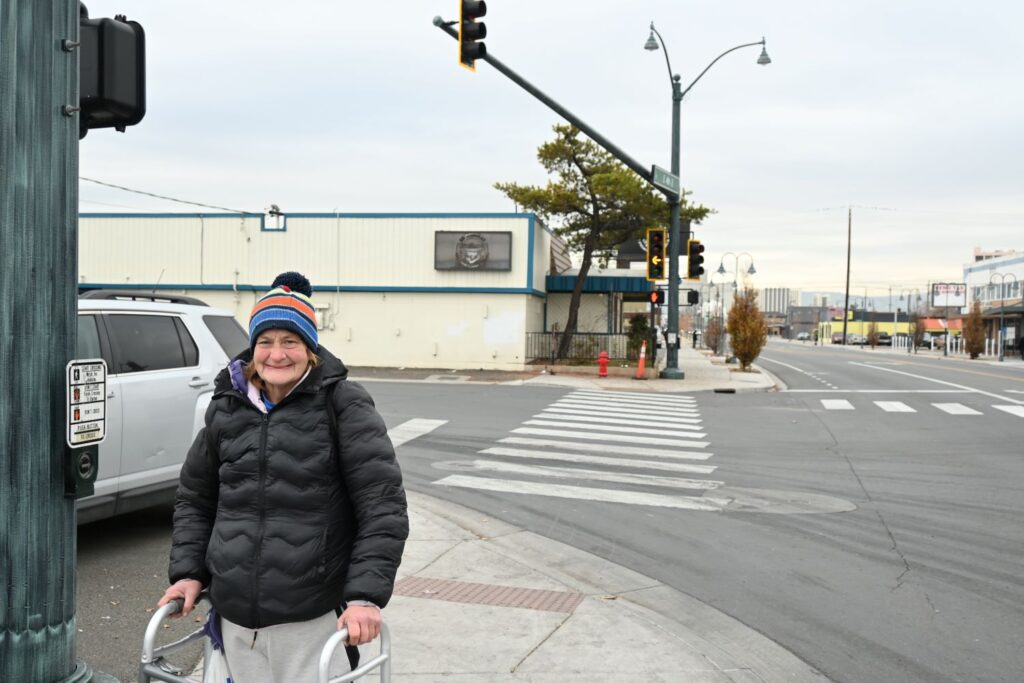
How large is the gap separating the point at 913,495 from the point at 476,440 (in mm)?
6119

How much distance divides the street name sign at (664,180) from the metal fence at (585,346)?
7.76 metres

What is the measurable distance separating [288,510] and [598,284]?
31.2 m

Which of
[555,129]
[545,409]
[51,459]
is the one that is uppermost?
[555,129]

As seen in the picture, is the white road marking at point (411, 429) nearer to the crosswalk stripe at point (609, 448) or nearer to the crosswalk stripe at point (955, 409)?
the crosswalk stripe at point (609, 448)

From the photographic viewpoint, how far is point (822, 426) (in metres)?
16.4

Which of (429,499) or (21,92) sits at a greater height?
(21,92)

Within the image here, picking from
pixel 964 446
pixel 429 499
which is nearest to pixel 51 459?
Result: pixel 429 499

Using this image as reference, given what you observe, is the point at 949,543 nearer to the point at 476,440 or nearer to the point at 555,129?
the point at 476,440

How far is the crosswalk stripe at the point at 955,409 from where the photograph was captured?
1905 cm

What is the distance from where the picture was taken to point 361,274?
98.9ft

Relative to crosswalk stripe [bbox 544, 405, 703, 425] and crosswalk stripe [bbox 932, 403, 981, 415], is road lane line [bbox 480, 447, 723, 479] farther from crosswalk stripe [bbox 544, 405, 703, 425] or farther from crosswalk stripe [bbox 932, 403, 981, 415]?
crosswalk stripe [bbox 932, 403, 981, 415]

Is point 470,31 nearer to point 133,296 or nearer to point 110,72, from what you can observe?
point 133,296

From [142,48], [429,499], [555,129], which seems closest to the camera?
[142,48]

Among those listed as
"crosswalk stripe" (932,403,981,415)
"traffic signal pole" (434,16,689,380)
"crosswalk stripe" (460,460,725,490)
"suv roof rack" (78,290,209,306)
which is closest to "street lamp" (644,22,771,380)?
"traffic signal pole" (434,16,689,380)
